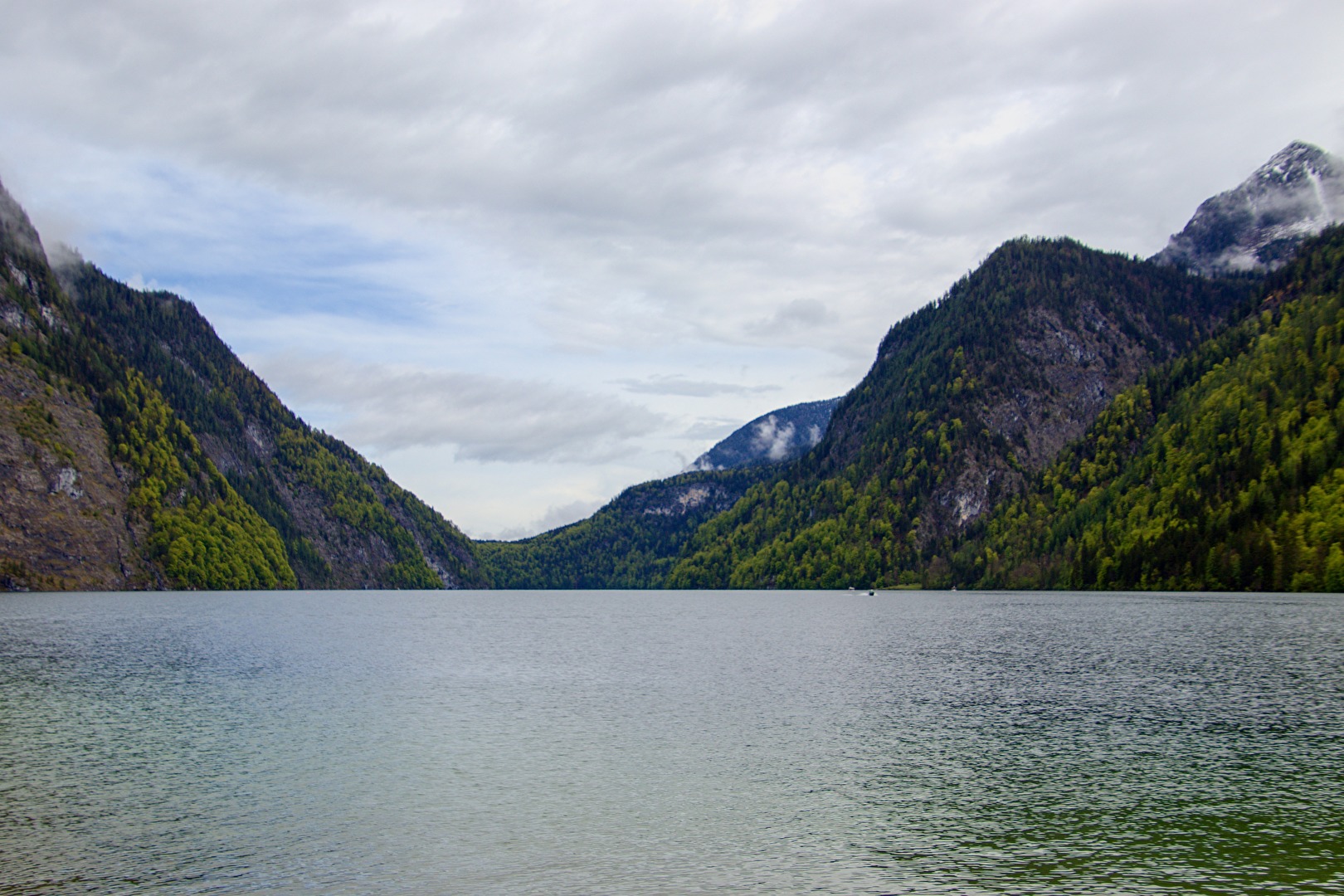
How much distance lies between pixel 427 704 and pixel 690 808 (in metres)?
31.7

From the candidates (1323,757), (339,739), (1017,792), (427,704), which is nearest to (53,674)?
(427,704)

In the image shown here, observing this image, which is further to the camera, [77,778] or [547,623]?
[547,623]

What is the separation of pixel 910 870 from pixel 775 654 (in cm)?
6897

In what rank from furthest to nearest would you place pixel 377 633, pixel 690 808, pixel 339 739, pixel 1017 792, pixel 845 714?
pixel 377 633 < pixel 845 714 < pixel 339 739 < pixel 1017 792 < pixel 690 808

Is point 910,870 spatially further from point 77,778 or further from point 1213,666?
point 1213,666

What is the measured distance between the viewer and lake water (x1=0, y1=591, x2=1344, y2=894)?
2902 cm

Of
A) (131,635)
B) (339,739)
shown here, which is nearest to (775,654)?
(339,739)

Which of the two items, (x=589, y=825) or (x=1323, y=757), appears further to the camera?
(x=1323, y=757)

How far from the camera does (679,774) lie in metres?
42.1

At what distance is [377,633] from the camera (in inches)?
5231

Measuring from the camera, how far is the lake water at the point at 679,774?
95.2ft

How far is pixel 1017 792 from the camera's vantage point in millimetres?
38781

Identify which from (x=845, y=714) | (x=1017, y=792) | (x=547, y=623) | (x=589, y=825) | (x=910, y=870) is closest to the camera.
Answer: (x=910, y=870)

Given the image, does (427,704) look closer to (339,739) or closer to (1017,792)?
(339,739)
